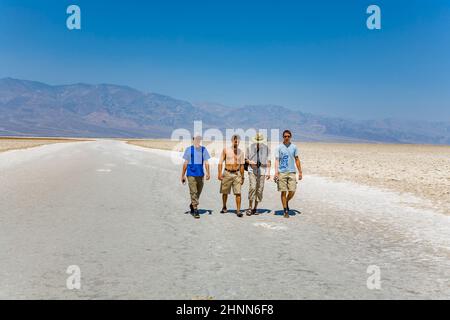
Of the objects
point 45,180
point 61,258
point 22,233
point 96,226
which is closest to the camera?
point 61,258

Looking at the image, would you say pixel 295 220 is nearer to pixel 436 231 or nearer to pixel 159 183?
pixel 436 231

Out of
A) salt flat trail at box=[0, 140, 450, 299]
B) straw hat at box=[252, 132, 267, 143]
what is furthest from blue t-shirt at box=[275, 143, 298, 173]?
salt flat trail at box=[0, 140, 450, 299]

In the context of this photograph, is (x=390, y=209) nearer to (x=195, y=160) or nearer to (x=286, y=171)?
(x=286, y=171)

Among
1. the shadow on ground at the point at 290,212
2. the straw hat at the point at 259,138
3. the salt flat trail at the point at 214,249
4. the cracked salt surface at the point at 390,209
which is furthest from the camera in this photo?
the shadow on ground at the point at 290,212

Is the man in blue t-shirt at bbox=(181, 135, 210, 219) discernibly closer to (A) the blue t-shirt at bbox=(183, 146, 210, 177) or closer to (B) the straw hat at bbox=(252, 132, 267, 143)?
(A) the blue t-shirt at bbox=(183, 146, 210, 177)

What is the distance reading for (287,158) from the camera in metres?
10.9

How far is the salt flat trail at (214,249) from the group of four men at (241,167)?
653 millimetres

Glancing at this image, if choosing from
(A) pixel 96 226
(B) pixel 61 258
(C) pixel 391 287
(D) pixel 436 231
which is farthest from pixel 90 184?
(C) pixel 391 287

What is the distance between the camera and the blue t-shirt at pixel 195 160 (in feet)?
34.9

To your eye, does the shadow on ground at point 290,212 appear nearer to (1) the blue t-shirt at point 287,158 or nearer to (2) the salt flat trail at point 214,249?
(2) the salt flat trail at point 214,249

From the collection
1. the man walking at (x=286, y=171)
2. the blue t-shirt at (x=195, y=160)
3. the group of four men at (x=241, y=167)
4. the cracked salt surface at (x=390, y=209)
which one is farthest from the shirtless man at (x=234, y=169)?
the cracked salt surface at (x=390, y=209)

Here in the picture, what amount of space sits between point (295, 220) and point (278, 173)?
117 cm

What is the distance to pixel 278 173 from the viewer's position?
35.8 feet

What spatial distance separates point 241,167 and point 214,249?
3718 millimetres
